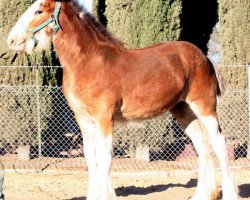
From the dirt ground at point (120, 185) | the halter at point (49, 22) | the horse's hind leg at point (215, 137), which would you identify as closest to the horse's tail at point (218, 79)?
the horse's hind leg at point (215, 137)

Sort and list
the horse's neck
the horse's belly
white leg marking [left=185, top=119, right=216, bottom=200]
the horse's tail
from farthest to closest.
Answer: the horse's tail < white leg marking [left=185, top=119, right=216, bottom=200] < the horse's belly < the horse's neck

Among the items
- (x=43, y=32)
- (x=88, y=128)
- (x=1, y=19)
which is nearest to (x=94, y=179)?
(x=88, y=128)

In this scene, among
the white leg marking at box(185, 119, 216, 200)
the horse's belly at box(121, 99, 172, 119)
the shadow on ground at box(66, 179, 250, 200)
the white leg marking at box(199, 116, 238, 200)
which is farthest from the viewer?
the shadow on ground at box(66, 179, 250, 200)

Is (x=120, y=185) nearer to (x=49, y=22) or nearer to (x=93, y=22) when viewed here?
(x=93, y=22)

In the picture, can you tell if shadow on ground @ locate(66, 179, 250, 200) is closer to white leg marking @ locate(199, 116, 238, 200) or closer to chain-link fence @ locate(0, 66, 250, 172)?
white leg marking @ locate(199, 116, 238, 200)

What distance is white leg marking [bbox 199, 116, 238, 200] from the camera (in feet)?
23.1

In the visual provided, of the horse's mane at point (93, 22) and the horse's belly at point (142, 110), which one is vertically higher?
the horse's mane at point (93, 22)

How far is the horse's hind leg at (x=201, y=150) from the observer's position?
7.36 metres

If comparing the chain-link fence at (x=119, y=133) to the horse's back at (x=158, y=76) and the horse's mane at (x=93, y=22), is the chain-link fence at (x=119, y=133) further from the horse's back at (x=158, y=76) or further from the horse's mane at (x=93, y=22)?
→ the horse's mane at (x=93, y=22)

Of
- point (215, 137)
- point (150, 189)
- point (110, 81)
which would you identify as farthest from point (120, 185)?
point (110, 81)

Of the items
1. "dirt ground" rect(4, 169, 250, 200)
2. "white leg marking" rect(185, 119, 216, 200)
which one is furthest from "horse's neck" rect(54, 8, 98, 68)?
"dirt ground" rect(4, 169, 250, 200)

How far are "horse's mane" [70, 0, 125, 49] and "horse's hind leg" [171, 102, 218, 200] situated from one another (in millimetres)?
1247

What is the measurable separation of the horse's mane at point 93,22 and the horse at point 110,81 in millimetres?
12

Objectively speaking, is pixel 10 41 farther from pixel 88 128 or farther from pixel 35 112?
pixel 35 112
